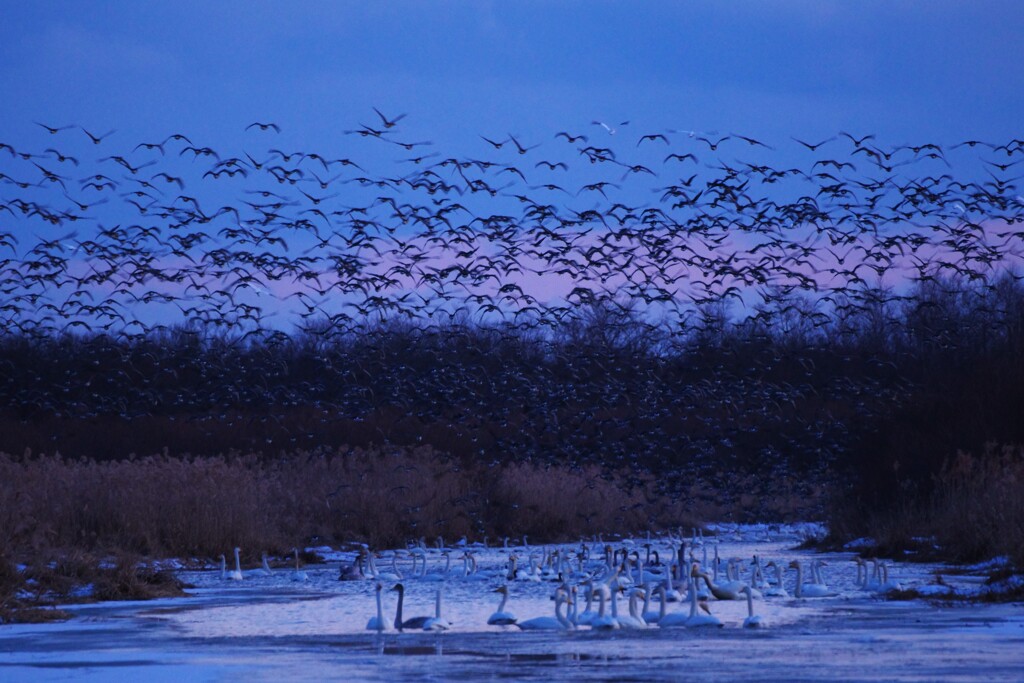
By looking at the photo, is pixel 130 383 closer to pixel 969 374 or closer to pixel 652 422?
pixel 652 422

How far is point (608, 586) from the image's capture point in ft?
60.4

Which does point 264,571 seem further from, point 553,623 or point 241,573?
point 553,623

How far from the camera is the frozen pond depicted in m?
11.6

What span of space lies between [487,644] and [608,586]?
471 cm

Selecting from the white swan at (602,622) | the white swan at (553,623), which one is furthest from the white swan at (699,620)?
the white swan at (553,623)

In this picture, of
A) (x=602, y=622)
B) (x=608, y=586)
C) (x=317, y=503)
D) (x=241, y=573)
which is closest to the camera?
(x=602, y=622)

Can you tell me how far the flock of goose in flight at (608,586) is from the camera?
15.5 meters

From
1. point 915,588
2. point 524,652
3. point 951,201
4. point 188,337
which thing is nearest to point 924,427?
point 951,201

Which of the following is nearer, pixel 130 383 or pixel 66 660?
pixel 66 660

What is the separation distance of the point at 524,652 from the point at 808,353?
40.9 m

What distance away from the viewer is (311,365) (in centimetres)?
5600

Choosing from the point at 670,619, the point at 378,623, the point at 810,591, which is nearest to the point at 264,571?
the point at 378,623

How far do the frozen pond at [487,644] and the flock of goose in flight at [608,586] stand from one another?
24 centimetres

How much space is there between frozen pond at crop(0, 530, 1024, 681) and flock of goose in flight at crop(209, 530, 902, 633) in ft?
0.80
